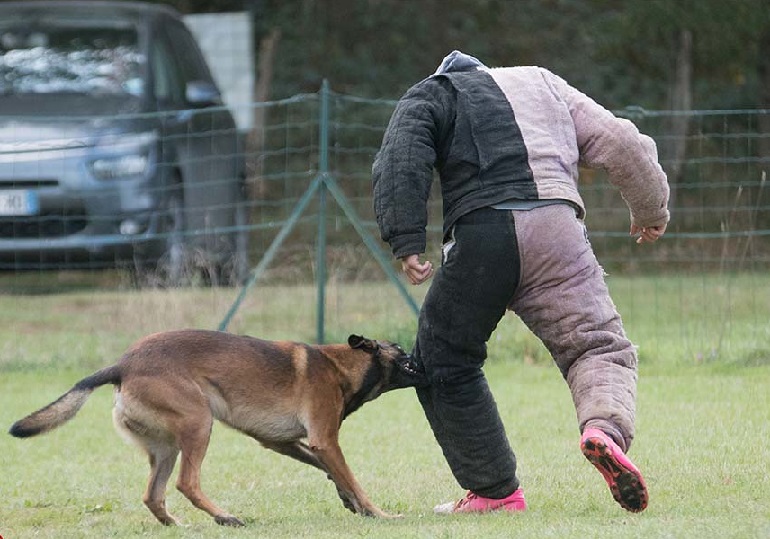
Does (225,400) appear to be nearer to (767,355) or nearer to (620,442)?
(620,442)

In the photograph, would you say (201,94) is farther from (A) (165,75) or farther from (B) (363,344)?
(B) (363,344)

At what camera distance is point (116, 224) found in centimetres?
955

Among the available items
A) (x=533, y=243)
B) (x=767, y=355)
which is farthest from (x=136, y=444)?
(x=767, y=355)

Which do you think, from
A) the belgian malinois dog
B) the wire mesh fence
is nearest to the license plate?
the wire mesh fence

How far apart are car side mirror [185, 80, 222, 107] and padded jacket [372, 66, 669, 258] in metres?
5.52

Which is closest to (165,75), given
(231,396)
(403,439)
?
(403,439)

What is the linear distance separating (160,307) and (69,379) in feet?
2.78

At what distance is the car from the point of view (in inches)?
374

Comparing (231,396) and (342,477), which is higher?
(231,396)

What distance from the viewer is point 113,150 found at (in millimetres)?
9633

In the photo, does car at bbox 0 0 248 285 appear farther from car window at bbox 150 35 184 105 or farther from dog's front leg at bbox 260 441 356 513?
dog's front leg at bbox 260 441 356 513

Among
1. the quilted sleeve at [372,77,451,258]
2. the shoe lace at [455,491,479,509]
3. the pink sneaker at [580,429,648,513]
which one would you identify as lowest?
the shoe lace at [455,491,479,509]

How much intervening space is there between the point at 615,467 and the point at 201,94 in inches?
250

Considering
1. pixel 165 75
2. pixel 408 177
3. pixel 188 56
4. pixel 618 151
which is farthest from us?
pixel 188 56
